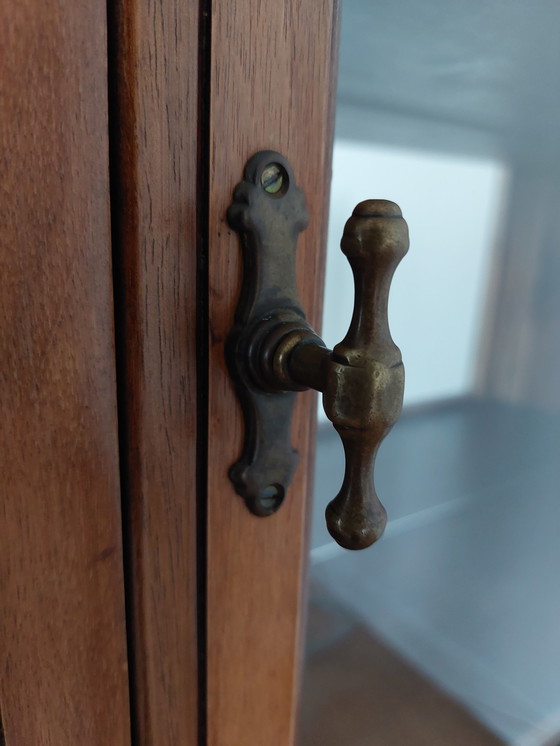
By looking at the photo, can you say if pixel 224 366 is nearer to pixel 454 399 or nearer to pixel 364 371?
pixel 364 371

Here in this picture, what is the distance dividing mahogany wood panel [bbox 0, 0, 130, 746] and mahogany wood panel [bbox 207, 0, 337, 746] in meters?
0.05

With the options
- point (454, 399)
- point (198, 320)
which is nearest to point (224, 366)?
point (198, 320)

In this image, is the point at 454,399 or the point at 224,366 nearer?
the point at 224,366

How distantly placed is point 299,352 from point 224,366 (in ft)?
0.11

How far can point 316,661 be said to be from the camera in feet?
1.49

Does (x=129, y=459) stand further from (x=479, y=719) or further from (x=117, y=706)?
(x=479, y=719)

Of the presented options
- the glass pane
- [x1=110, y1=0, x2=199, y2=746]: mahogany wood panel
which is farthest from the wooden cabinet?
the glass pane

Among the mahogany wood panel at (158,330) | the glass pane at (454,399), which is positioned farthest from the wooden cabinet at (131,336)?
the glass pane at (454,399)

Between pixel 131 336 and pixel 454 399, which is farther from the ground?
pixel 131 336

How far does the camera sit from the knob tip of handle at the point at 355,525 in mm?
255

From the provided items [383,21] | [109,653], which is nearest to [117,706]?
[109,653]

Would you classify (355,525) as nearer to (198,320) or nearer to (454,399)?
(198,320)

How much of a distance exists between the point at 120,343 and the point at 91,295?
0.02 m

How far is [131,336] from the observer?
247 mm
